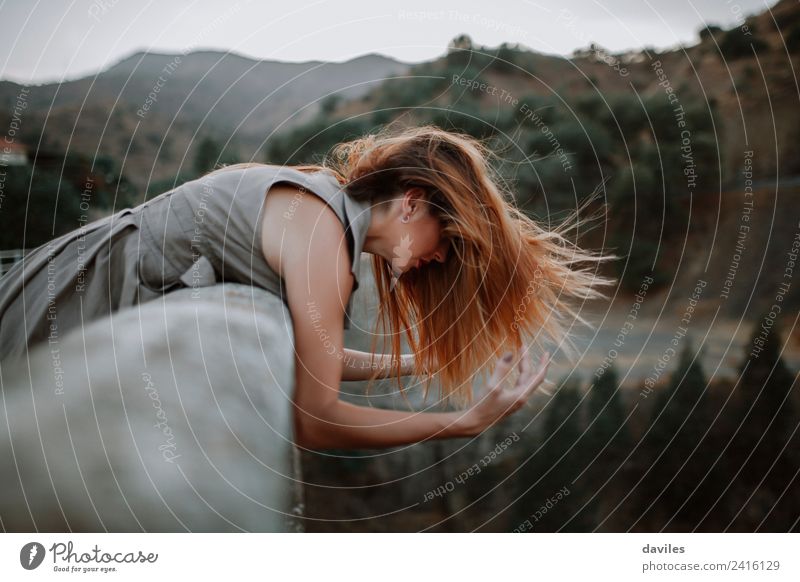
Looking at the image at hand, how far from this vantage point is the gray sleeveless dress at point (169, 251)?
119 cm

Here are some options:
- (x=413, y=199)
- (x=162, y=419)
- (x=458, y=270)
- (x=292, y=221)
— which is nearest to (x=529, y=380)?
(x=458, y=270)

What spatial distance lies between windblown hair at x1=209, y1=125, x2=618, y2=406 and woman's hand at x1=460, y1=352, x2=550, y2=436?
0.10 metres

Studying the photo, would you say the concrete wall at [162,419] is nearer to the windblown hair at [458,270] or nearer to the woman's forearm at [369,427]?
the woman's forearm at [369,427]

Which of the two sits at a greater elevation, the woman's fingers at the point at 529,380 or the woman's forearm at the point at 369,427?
the woman's fingers at the point at 529,380

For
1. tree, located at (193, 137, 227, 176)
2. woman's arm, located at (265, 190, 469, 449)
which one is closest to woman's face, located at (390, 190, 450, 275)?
woman's arm, located at (265, 190, 469, 449)

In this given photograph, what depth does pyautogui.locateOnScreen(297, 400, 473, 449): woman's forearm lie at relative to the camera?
122cm

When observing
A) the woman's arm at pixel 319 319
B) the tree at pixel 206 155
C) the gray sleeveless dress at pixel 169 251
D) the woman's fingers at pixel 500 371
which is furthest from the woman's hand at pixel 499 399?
the tree at pixel 206 155

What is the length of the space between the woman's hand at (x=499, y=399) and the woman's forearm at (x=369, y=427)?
1 cm

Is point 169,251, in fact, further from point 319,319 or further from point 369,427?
point 369,427

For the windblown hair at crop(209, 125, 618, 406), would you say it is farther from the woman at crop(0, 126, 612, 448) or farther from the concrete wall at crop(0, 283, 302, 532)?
the concrete wall at crop(0, 283, 302, 532)

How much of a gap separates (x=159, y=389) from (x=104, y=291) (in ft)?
0.88

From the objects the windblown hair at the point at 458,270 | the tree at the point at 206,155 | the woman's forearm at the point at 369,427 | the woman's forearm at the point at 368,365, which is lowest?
the woman's forearm at the point at 369,427

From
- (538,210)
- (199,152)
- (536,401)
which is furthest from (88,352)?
(536,401)

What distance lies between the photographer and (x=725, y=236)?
1727mm
